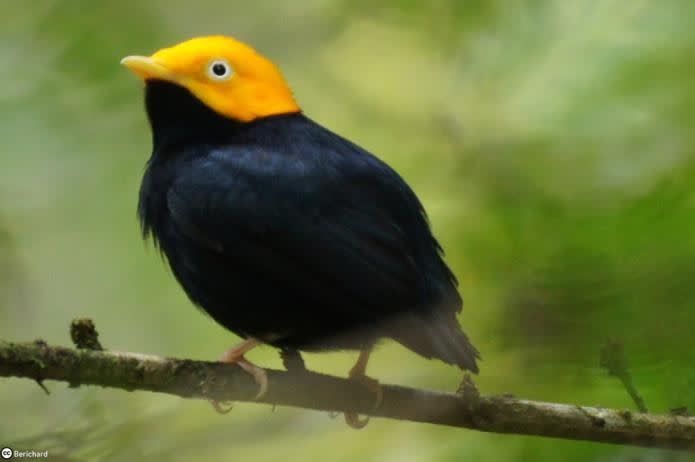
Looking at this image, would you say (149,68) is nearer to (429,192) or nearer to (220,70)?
(220,70)

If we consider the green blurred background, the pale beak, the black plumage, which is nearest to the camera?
the green blurred background

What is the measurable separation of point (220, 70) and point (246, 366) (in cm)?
152

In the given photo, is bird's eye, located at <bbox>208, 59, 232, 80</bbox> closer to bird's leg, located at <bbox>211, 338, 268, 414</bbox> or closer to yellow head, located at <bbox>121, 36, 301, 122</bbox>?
yellow head, located at <bbox>121, 36, 301, 122</bbox>

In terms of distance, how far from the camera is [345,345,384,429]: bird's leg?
396 cm

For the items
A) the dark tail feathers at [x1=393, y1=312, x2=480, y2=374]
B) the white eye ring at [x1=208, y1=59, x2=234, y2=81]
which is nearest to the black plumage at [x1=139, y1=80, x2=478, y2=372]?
the dark tail feathers at [x1=393, y1=312, x2=480, y2=374]

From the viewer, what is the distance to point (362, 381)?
13.1 feet

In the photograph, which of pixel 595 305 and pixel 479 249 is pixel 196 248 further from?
pixel 595 305

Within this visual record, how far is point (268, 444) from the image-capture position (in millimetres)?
4004

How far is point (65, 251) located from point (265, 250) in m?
2.33

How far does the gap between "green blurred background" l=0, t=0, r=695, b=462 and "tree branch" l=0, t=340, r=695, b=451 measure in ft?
0.24

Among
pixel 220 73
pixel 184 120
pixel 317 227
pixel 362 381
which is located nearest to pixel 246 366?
pixel 362 381

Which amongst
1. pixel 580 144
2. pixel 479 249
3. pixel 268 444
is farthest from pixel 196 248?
pixel 580 144

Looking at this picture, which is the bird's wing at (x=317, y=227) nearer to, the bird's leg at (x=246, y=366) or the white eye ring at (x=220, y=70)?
the bird's leg at (x=246, y=366)

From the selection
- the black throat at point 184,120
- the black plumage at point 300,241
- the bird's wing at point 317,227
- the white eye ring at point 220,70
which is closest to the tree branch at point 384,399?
the black plumage at point 300,241
